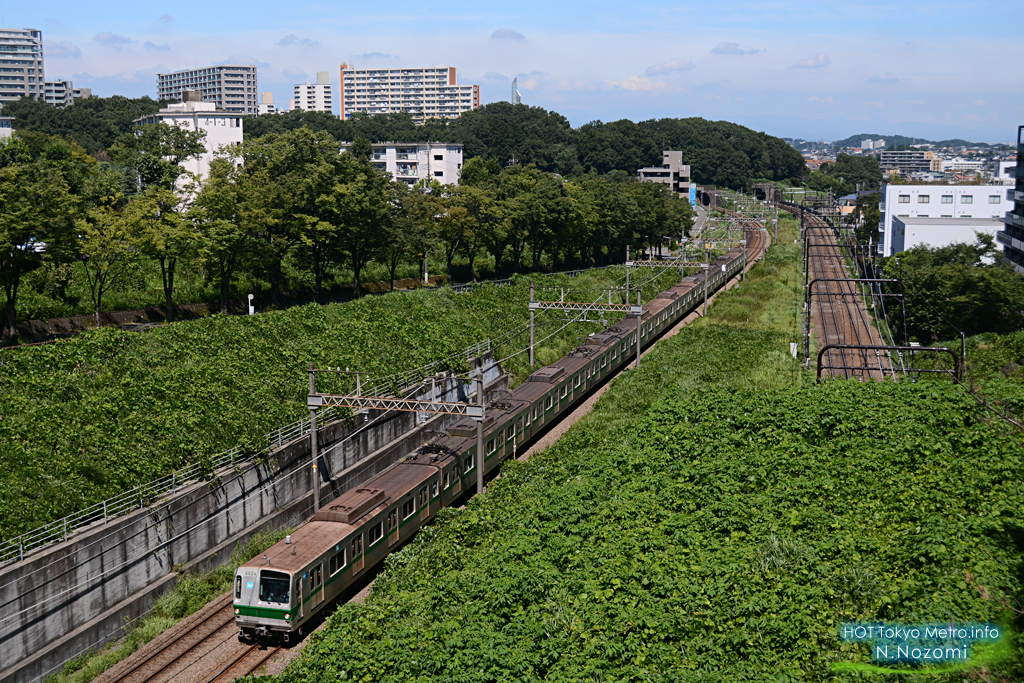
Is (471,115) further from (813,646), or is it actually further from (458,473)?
(813,646)

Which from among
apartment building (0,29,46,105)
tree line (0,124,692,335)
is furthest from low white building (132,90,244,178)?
apartment building (0,29,46,105)

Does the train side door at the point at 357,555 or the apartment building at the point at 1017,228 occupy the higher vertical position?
the apartment building at the point at 1017,228

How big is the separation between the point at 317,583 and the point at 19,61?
706 feet

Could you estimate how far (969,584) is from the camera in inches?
768

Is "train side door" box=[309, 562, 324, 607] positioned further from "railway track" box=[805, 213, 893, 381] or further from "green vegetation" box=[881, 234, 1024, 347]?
"green vegetation" box=[881, 234, 1024, 347]

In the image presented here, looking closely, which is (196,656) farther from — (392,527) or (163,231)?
(163,231)

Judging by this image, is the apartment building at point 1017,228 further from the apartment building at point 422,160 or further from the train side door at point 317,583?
the apartment building at point 422,160

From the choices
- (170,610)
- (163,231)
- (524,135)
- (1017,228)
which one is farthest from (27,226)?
(524,135)

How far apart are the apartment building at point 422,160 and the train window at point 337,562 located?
330 ft

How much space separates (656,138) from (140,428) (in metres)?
174

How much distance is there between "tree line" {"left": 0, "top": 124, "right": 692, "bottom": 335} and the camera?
43250 mm

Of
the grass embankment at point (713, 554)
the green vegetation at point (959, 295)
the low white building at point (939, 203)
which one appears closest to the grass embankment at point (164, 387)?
the grass embankment at point (713, 554)

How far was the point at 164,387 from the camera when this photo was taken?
32406mm

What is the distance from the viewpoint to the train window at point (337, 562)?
22.8 m
